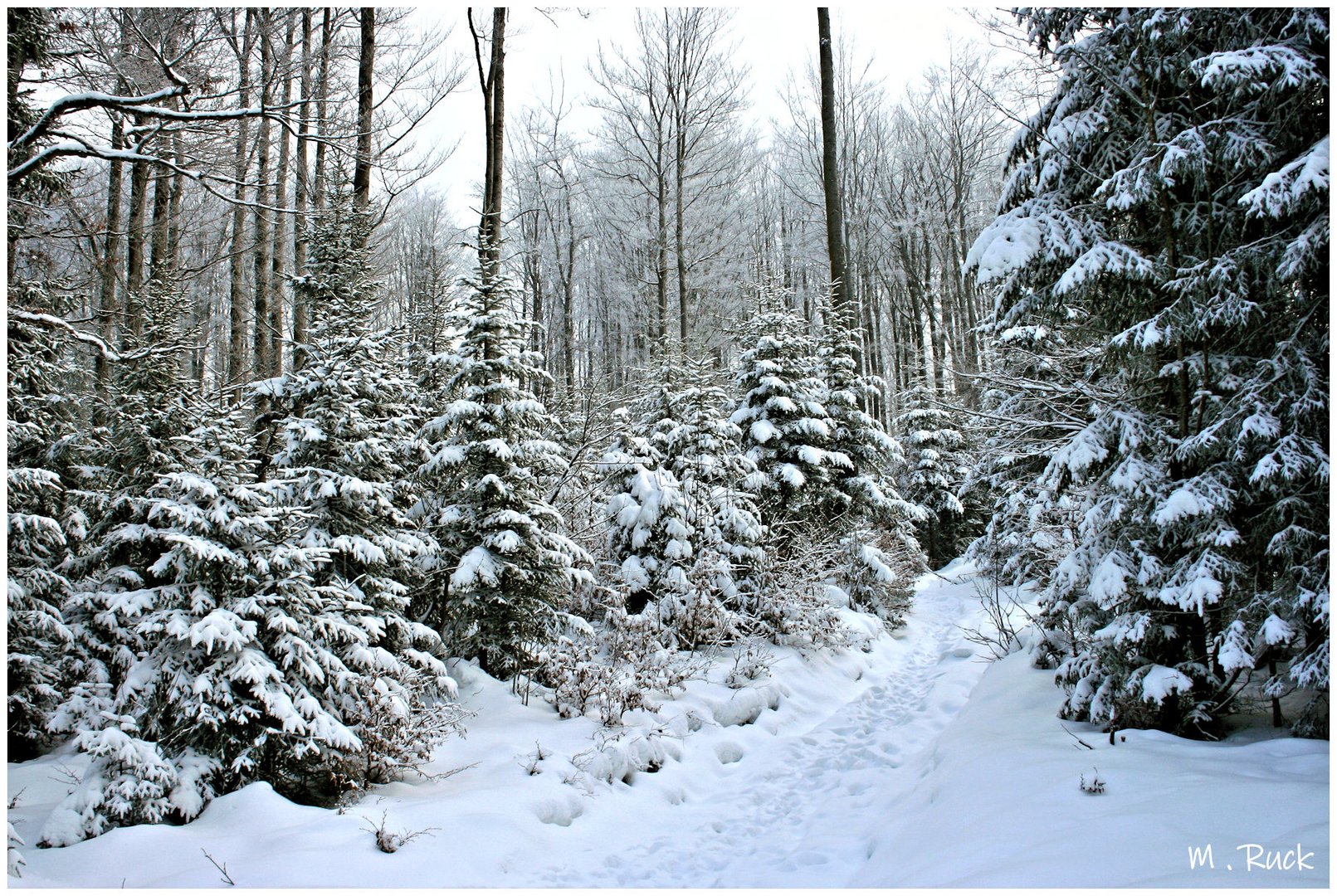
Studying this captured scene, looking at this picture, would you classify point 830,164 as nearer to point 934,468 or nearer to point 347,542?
point 934,468

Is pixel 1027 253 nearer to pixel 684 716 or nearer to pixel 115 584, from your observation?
pixel 684 716

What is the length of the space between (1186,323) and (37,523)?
7932 millimetres

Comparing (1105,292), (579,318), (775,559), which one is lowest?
A: (775,559)

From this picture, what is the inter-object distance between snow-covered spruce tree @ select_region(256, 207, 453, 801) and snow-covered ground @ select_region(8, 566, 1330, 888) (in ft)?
1.22

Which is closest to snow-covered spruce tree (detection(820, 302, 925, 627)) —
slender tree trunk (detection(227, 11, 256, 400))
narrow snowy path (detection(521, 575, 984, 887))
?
narrow snowy path (detection(521, 575, 984, 887))

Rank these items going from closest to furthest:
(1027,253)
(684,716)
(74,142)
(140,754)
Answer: (140,754) < (74,142) < (1027,253) < (684,716)

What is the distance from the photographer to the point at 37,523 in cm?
478

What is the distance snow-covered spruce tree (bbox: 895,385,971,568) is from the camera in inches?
685

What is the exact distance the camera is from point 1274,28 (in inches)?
165

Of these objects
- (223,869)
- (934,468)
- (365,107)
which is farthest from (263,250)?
(934,468)

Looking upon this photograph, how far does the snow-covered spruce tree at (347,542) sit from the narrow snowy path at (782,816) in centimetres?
155

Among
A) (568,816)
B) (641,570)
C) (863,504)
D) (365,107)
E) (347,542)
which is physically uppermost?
(365,107)

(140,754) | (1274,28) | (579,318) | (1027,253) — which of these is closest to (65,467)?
(140,754)

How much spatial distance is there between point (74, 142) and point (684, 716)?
6504 mm
